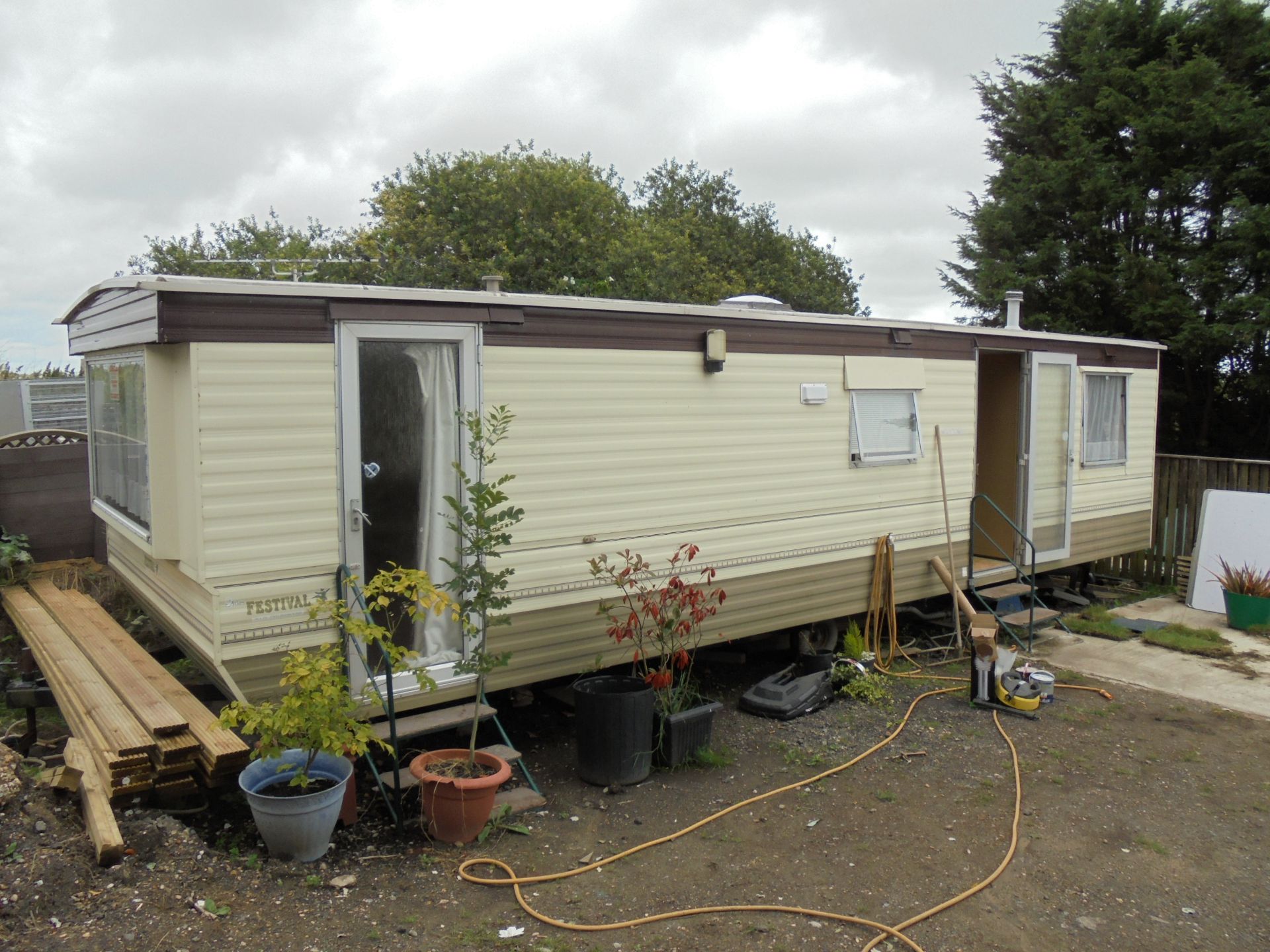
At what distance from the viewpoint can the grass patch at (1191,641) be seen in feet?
25.5

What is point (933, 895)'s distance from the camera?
12.9ft

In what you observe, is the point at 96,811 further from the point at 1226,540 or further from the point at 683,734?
the point at 1226,540

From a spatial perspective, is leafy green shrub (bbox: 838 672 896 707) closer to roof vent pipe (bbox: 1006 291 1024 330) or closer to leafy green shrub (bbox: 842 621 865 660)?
leafy green shrub (bbox: 842 621 865 660)

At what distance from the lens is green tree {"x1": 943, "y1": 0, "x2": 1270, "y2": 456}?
12.0 metres

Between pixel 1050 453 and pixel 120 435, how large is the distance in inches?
294

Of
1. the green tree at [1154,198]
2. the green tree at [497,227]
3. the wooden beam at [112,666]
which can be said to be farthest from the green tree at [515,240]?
the wooden beam at [112,666]

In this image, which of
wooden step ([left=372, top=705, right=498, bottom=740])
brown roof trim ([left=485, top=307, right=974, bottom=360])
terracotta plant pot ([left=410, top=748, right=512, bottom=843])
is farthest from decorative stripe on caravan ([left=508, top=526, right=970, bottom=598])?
brown roof trim ([left=485, top=307, right=974, bottom=360])

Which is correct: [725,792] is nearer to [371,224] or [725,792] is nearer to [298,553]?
[298,553]

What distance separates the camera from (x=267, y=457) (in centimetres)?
431

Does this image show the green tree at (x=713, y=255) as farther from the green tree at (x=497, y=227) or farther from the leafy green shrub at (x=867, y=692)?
the leafy green shrub at (x=867, y=692)

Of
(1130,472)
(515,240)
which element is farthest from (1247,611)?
(515,240)

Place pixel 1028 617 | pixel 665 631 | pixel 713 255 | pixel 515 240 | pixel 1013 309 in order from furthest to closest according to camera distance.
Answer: pixel 713 255 → pixel 515 240 → pixel 1013 309 → pixel 1028 617 → pixel 665 631

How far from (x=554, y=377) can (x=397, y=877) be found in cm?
267

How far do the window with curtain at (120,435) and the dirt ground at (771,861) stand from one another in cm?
178
